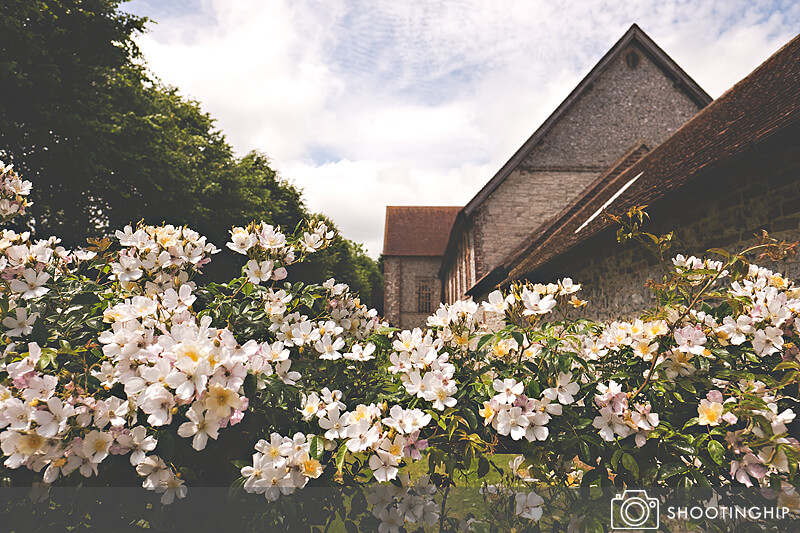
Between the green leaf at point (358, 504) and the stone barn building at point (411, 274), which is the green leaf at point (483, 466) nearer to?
the green leaf at point (358, 504)

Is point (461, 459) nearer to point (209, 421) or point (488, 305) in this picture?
point (488, 305)

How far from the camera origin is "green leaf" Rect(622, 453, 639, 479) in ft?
4.71

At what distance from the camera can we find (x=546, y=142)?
13.9 meters

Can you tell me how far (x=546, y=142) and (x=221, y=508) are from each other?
45.8 feet

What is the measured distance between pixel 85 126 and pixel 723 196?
526 inches

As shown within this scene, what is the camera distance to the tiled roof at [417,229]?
30.4 metres

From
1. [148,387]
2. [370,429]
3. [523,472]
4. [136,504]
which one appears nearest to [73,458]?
[136,504]

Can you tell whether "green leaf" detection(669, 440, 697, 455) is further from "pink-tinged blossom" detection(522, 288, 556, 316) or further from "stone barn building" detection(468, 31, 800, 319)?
"stone barn building" detection(468, 31, 800, 319)

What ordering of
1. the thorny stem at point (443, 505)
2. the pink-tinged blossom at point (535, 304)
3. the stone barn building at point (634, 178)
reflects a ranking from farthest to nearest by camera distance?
the stone barn building at point (634, 178) → the pink-tinged blossom at point (535, 304) → the thorny stem at point (443, 505)

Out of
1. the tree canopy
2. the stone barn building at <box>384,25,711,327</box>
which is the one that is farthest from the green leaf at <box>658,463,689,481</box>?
the stone barn building at <box>384,25,711,327</box>

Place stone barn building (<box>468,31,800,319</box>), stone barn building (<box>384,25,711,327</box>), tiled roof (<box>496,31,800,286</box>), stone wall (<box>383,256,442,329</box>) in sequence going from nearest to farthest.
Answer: stone barn building (<box>468,31,800,319</box>) → tiled roof (<box>496,31,800,286</box>) → stone barn building (<box>384,25,711,327</box>) → stone wall (<box>383,256,442,329</box>)

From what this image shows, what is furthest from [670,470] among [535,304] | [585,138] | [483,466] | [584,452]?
[585,138]

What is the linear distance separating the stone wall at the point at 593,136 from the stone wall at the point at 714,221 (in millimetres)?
7252

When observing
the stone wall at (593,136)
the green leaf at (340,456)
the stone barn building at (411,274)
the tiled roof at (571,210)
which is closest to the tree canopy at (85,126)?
the tiled roof at (571,210)
